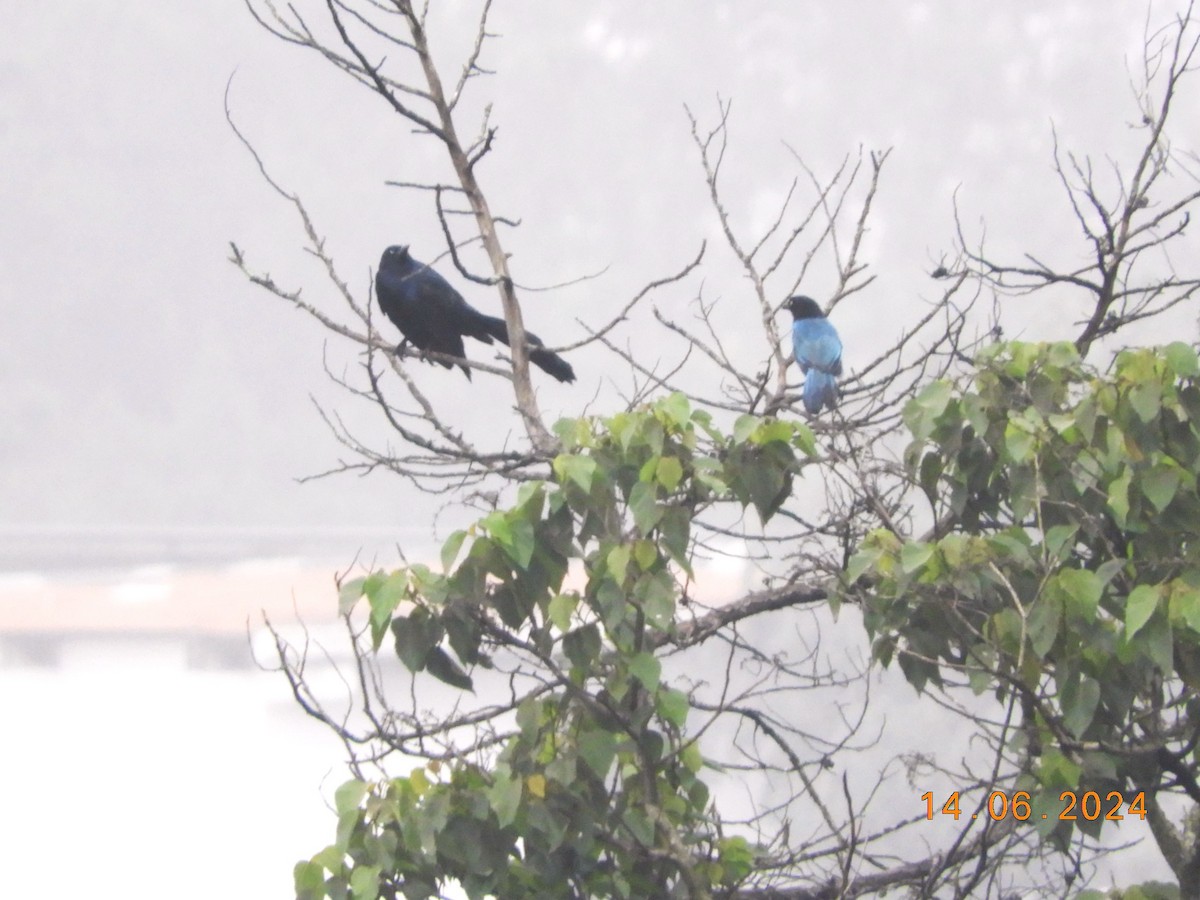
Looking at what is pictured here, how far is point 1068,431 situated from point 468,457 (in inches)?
63.5

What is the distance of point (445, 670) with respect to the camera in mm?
2504

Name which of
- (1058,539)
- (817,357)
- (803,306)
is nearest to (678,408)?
(1058,539)

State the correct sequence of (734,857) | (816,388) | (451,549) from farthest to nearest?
(816,388) < (734,857) < (451,549)

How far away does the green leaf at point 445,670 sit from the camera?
2.49m

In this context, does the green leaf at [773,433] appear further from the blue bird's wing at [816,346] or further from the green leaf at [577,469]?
the blue bird's wing at [816,346]

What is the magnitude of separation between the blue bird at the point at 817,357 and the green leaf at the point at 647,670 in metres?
2.08

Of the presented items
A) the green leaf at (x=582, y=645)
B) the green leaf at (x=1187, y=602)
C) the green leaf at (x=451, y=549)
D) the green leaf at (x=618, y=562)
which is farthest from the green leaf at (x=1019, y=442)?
the green leaf at (x=451, y=549)

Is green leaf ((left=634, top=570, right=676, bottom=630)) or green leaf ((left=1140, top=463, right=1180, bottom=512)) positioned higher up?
green leaf ((left=634, top=570, right=676, bottom=630))

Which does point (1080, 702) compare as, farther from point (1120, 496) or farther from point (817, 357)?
point (817, 357)

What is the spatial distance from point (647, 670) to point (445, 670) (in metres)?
0.35

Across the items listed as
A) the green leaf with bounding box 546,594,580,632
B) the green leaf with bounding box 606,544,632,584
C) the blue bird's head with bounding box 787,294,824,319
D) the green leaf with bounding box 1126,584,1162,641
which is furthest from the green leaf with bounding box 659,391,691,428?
the blue bird's head with bounding box 787,294,824,319

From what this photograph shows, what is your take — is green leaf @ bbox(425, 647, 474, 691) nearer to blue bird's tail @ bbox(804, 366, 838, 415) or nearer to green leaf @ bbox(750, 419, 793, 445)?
green leaf @ bbox(750, 419, 793, 445)

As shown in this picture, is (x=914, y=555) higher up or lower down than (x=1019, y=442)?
lower down

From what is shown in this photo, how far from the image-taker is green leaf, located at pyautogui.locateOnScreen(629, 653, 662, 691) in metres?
2.43
